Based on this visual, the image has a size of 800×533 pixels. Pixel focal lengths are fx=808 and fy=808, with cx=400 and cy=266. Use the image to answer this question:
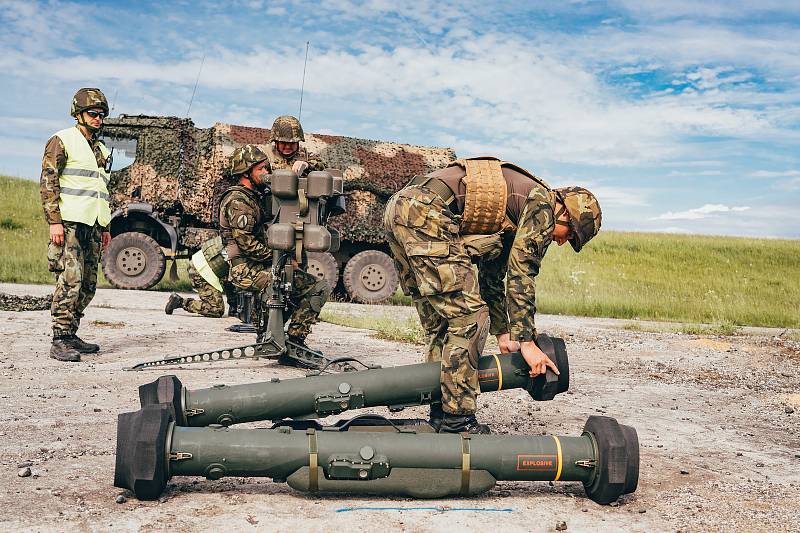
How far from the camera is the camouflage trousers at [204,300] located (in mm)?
10516

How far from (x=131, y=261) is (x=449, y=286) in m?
11.1

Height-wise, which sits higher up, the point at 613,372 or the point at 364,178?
the point at 364,178

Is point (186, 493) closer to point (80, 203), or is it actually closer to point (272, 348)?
point (272, 348)

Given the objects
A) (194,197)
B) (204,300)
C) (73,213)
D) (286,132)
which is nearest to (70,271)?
(73,213)

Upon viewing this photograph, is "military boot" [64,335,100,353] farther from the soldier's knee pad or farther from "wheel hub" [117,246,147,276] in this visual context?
"wheel hub" [117,246,147,276]

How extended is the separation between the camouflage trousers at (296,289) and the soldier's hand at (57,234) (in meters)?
1.51

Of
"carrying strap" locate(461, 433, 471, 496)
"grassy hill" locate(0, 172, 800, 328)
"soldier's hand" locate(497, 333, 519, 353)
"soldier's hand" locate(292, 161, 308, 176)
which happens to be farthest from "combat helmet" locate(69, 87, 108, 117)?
"grassy hill" locate(0, 172, 800, 328)

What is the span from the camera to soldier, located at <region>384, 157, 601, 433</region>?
4.41 meters

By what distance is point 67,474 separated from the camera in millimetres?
3953

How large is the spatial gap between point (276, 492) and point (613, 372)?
16.0 ft

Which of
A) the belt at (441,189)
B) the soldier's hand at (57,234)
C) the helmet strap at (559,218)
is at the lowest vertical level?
the soldier's hand at (57,234)

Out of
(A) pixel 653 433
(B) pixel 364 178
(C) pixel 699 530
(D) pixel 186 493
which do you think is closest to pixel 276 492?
(D) pixel 186 493

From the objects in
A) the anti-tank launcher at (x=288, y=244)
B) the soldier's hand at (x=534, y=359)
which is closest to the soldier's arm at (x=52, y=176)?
the anti-tank launcher at (x=288, y=244)

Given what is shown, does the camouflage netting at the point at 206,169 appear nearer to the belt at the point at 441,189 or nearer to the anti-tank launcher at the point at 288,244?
the anti-tank launcher at the point at 288,244
